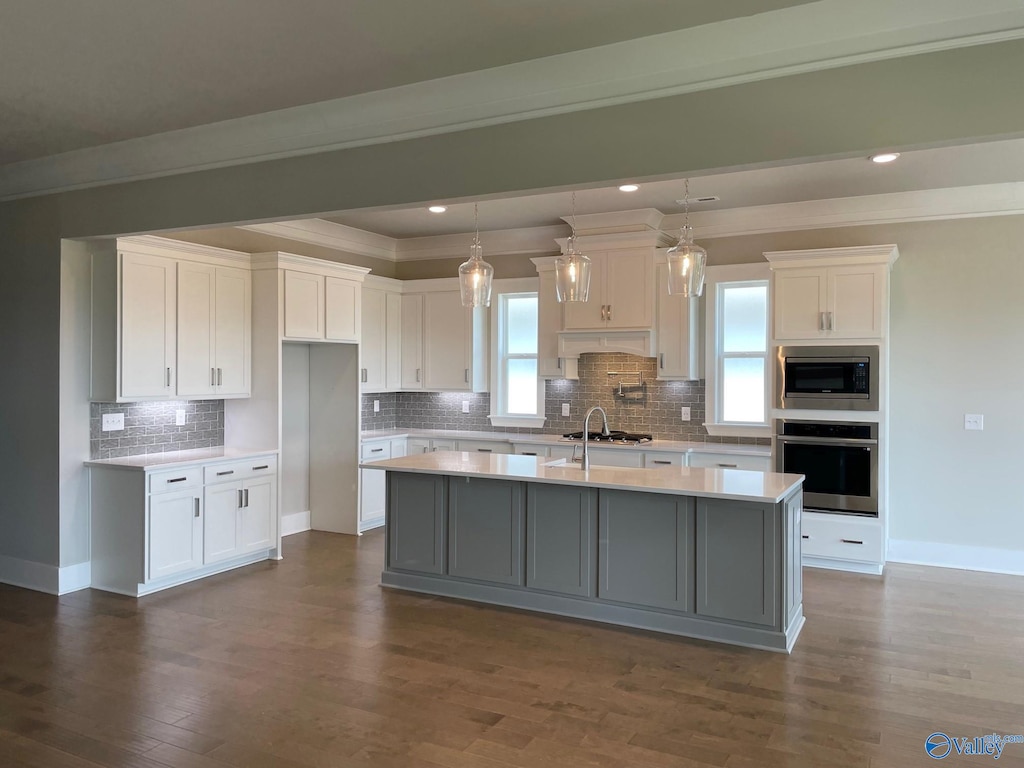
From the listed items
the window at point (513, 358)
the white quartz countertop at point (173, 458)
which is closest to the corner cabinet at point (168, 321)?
the white quartz countertop at point (173, 458)

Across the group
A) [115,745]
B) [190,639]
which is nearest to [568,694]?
[115,745]

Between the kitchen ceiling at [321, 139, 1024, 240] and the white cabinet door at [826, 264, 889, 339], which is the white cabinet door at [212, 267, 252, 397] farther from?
the white cabinet door at [826, 264, 889, 339]

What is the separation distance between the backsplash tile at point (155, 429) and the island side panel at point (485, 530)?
7.60 ft

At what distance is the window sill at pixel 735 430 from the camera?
6.13 meters

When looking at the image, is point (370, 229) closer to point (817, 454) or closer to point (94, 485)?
point (94, 485)

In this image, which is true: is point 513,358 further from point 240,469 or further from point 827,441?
point 827,441

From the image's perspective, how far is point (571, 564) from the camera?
4.54 m

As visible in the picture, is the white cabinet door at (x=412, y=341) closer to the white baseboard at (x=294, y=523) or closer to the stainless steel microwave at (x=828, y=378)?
the white baseboard at (x=294, y=523)

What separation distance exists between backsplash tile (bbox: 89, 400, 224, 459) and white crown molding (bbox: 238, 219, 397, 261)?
1548 mm

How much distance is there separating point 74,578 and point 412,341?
3.70m

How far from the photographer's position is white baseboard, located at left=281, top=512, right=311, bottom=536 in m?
6.78

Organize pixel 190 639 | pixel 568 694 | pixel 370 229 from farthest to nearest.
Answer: pixel 370 229, pixel 190 639, pixel 568 694

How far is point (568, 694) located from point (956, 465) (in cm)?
393

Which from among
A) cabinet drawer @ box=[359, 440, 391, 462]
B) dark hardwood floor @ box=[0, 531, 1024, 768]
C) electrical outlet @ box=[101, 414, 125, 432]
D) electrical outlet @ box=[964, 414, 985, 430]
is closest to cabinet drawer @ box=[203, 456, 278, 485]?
electrical outlet @ box=[101, 414, 125, 432]
